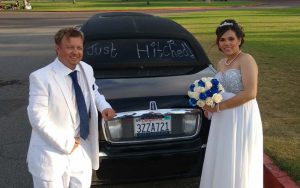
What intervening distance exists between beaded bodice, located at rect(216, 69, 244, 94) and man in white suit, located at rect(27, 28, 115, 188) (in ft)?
3.40

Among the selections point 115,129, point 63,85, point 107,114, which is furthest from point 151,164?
point 63,85

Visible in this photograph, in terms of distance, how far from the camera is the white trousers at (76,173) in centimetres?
280

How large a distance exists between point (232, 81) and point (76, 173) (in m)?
1.34

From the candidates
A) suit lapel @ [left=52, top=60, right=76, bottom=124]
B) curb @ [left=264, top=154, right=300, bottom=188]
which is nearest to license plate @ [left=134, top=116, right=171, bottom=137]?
suit lapel @ [left=52, top=60, right=76, bottom=124]

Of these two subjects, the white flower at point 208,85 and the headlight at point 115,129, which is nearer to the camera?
the white flower at point 208,85

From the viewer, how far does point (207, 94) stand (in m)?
3.01

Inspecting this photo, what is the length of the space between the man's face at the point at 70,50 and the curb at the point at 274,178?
7.65 ft

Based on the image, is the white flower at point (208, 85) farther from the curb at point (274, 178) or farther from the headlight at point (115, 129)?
the curb at point (274, 178)

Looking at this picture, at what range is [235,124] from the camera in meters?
3.15

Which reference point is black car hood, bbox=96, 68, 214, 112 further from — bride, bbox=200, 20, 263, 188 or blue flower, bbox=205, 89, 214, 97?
blue flower, bbox=205, 89, 214, 97

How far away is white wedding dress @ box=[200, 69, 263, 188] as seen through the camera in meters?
3.14

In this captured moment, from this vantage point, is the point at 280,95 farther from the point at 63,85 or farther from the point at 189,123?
the point at 63,85

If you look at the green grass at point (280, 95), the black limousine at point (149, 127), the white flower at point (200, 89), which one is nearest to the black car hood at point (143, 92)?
the black limousine at point (149, 127)

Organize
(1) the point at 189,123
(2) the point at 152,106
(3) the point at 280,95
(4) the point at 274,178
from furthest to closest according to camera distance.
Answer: (3) the point at 280,95
(4) the point at 274,178
(1) the point at 189,123
(2) the point at 152,106
